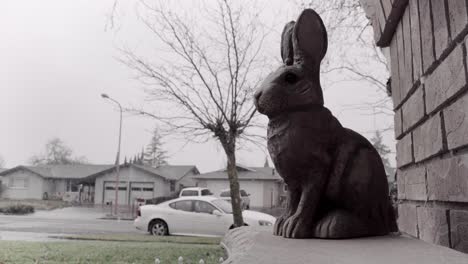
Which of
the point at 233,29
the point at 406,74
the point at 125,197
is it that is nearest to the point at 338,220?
the point at 406,74

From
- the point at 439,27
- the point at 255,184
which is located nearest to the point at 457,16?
the point at 439,27

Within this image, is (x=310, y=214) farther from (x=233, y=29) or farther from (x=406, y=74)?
(x=233, y=29)

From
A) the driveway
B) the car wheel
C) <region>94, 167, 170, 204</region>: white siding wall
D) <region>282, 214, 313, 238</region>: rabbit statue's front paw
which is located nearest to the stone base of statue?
<region>282, 214, 313, 238</region>: rabbit statue's front paw

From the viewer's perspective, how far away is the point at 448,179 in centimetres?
119

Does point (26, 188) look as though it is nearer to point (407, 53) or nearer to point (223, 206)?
point (223, 206)

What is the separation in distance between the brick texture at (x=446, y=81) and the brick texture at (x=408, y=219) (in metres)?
0.59

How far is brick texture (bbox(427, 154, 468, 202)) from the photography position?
108 centimetres

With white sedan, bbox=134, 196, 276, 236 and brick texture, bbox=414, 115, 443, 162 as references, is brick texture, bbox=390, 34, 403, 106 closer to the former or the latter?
brick texture, bbox=414, 115, 443, 162

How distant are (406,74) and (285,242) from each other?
102 cm

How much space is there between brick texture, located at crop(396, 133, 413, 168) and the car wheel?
24.5 feet

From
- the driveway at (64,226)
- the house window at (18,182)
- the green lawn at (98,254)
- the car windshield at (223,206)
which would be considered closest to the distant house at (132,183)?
the house window at (18,182)

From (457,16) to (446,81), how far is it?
20 centimetres

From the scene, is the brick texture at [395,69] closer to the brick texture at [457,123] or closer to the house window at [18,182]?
the brick texture at [457,123]

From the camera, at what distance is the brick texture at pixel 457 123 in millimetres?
1040
